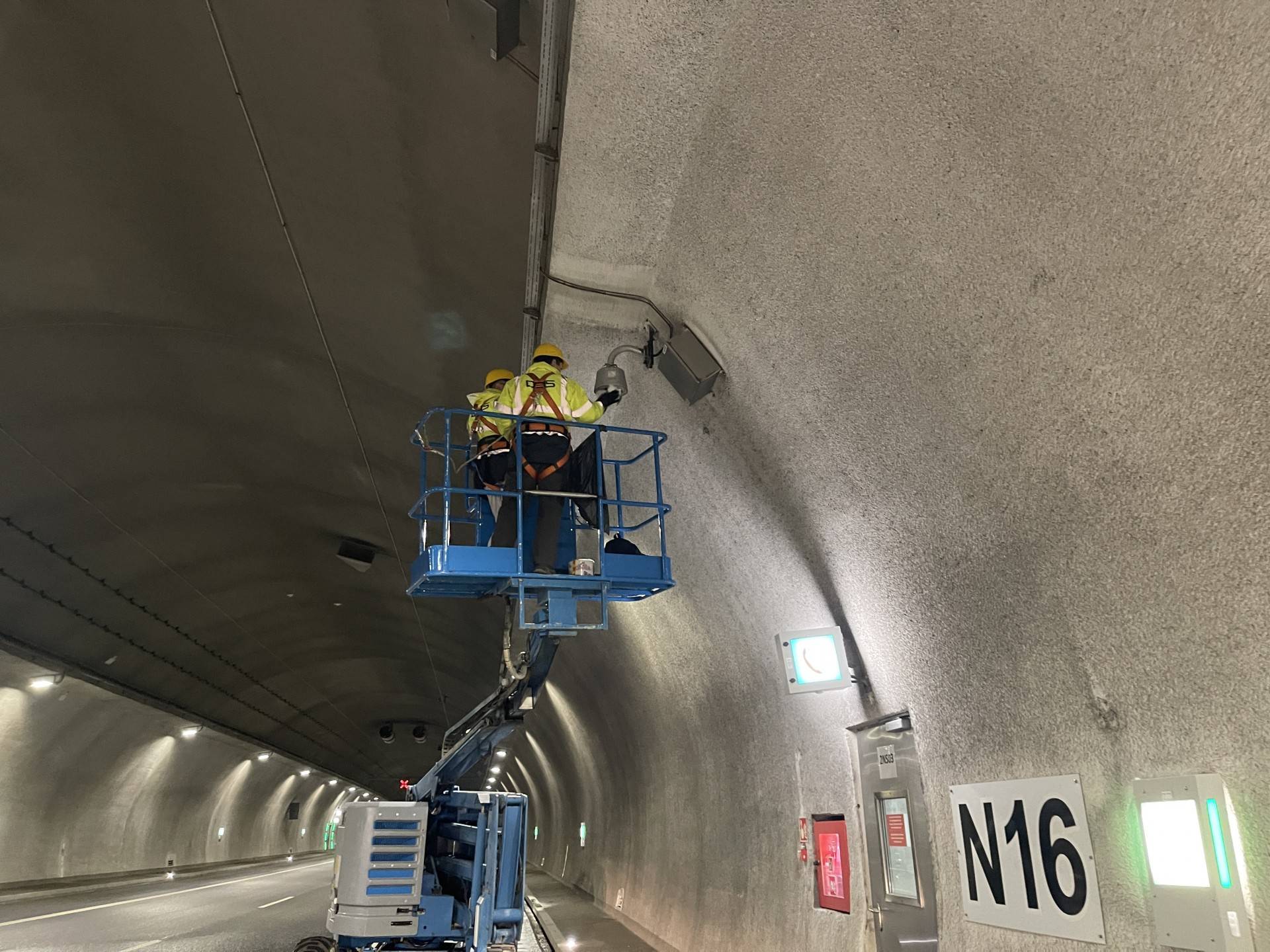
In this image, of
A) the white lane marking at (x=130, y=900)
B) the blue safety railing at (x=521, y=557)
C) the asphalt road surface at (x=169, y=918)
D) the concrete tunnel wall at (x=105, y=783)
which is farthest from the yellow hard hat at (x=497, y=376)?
the white lane marking at (x=130, y=900)

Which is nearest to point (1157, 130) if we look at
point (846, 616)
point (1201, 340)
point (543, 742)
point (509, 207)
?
point (1201, 340)

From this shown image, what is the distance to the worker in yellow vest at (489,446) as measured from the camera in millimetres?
6133

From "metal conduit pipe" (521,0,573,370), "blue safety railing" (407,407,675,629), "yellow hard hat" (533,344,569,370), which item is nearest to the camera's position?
"metal conduit pipe" (521,0,573,370)

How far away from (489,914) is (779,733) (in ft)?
8.45

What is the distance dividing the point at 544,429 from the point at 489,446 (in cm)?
54

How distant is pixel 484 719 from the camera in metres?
7.39

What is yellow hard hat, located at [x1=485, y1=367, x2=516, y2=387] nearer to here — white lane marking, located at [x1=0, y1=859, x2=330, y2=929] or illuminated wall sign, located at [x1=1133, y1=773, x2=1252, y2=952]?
illuminated wall sign, located at [x1=1133, y1=773, x2=1252, y2=952]

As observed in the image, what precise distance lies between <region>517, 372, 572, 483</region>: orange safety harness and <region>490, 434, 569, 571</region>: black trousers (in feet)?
0.05

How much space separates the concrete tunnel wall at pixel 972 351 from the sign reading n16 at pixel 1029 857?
0.24ft

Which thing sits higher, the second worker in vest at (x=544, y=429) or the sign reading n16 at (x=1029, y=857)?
the second worker in vest at (x=544, y=429)

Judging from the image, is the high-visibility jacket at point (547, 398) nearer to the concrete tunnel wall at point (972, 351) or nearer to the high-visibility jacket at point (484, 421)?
the high-visibility jacket at point (484, 421)

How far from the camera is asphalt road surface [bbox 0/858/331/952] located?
10.5m

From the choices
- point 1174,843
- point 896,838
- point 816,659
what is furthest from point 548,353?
point 1174,843

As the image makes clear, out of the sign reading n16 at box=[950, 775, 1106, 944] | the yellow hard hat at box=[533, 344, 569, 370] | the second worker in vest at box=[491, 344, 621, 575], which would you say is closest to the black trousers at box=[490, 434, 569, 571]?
the second worker in vest at box=[491, 344, 621, 575]
